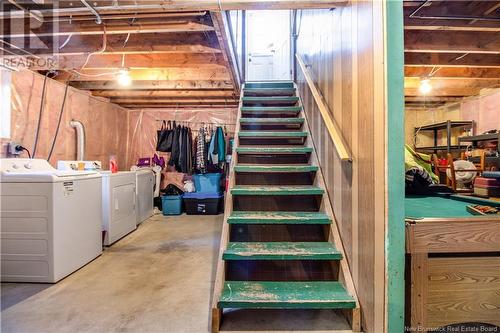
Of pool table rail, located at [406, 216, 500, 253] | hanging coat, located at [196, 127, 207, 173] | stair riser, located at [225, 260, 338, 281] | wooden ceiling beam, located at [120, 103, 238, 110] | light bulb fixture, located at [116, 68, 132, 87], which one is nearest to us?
pool table rail, located at [406, 216, 500, 253]

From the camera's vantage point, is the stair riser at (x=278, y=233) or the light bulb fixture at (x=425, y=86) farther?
the light bulb fixture at (x=425, y=86)

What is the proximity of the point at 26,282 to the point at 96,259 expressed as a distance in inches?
23.1

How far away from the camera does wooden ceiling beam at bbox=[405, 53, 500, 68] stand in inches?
126

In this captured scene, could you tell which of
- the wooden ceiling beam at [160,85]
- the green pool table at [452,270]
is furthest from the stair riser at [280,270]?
the wooden ceiling beam at [160,85]

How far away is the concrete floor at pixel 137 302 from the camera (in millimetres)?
1563

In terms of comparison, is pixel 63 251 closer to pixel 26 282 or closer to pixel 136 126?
pixel 26 282

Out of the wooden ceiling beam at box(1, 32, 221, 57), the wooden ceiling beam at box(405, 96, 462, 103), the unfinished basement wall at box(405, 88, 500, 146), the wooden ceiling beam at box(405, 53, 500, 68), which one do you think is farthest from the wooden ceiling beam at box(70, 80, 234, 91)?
the unfinished basement wall at box(405, 88, 500, 146)

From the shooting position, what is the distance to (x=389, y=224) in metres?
1.23

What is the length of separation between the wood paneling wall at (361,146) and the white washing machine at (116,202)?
8.37 ft

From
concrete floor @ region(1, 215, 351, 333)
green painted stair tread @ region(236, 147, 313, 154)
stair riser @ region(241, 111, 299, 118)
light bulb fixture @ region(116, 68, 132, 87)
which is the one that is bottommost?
concrete floor @ region(1, 215, 351, 333)

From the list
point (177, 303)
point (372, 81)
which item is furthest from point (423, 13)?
point (177, 303)

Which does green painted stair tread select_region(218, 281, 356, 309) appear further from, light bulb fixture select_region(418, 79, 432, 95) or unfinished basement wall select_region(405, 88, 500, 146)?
unfinished basement wall select_region(405, 88, 500, 146)

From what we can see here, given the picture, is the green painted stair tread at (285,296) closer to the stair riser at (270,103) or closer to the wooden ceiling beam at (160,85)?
the stair riser at (270,103)

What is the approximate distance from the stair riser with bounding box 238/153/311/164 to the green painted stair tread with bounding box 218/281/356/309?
4.64 ft
